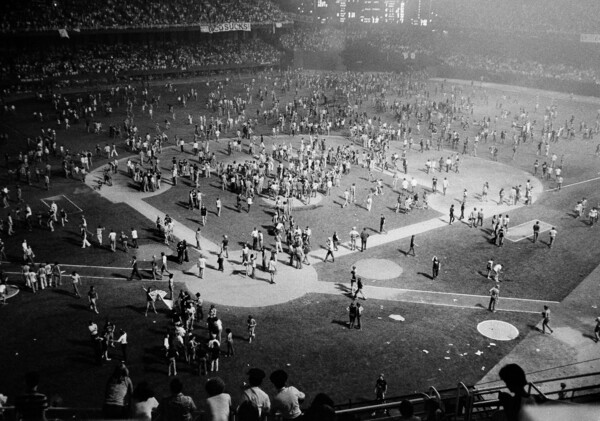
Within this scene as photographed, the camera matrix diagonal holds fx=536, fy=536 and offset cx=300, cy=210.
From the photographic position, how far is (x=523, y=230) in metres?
32.7

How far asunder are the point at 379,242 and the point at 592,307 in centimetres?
1113

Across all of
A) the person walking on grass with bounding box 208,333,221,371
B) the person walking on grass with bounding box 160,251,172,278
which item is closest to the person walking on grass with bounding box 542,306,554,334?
the person walking on grass with bounding box 208,333,221,371

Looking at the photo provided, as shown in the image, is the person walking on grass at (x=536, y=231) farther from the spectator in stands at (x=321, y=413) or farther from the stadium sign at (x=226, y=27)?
the stadium sign at (x=226, y=27)

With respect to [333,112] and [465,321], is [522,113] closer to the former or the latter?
[333,112]

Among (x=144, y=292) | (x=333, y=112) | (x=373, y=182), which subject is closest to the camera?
(x=144, y=292)

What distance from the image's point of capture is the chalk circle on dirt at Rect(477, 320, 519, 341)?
2157 centimetres

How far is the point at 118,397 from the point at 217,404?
134 inches

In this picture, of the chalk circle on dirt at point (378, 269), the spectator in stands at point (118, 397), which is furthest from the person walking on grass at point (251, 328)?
the spectator in stands at point (118, 397)

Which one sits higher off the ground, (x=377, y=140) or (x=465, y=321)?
(x=377, y=140)

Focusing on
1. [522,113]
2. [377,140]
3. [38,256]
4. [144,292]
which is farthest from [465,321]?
[522,113]

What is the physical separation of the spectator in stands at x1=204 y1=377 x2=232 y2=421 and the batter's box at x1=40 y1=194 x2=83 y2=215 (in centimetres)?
2736

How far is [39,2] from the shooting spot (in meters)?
63.0

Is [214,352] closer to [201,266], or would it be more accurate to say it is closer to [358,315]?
[358,315]

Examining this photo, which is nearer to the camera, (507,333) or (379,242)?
(507,333)
